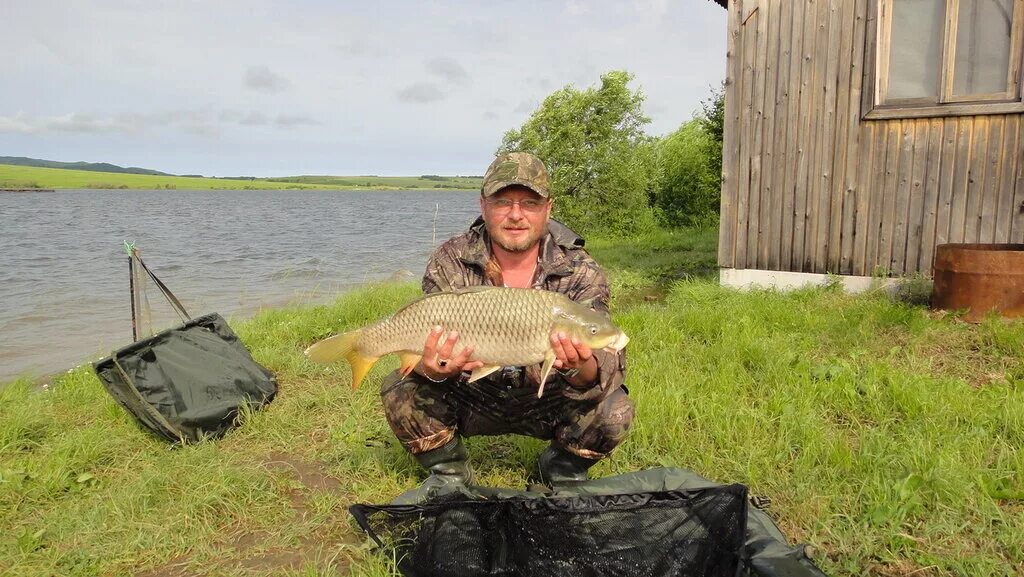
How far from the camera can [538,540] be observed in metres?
2.36

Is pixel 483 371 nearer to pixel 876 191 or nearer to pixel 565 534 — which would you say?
pixel 565 534

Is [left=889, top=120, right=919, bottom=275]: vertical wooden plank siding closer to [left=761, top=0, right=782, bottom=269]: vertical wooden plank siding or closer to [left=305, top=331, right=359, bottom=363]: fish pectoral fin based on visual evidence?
[left=761, top=0, right=782, bottom=269]: vertical wooden plank siding

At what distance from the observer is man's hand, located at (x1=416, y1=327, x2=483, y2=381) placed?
8.23 ft

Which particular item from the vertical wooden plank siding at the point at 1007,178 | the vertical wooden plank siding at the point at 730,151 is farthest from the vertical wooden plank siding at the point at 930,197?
the vertical wooden plank siding at the point at 730,151

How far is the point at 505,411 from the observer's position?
291 cm

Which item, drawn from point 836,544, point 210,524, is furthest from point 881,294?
point 210,524

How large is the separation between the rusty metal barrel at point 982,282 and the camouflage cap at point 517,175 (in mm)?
3826

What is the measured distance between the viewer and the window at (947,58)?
559 cm

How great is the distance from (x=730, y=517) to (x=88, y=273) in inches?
566

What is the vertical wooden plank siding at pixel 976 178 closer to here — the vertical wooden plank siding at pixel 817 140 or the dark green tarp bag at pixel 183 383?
the vertical wooden plank siding at pixel 817 140

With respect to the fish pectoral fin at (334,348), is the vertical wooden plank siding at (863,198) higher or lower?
higher

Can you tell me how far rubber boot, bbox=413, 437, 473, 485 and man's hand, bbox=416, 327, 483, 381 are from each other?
0.57 metres

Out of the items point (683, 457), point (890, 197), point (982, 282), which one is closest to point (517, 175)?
point (683, 457)

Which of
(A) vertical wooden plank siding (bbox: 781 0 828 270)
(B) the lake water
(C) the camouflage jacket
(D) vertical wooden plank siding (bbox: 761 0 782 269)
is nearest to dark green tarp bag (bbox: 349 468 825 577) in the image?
(C) the camouflage jacket
